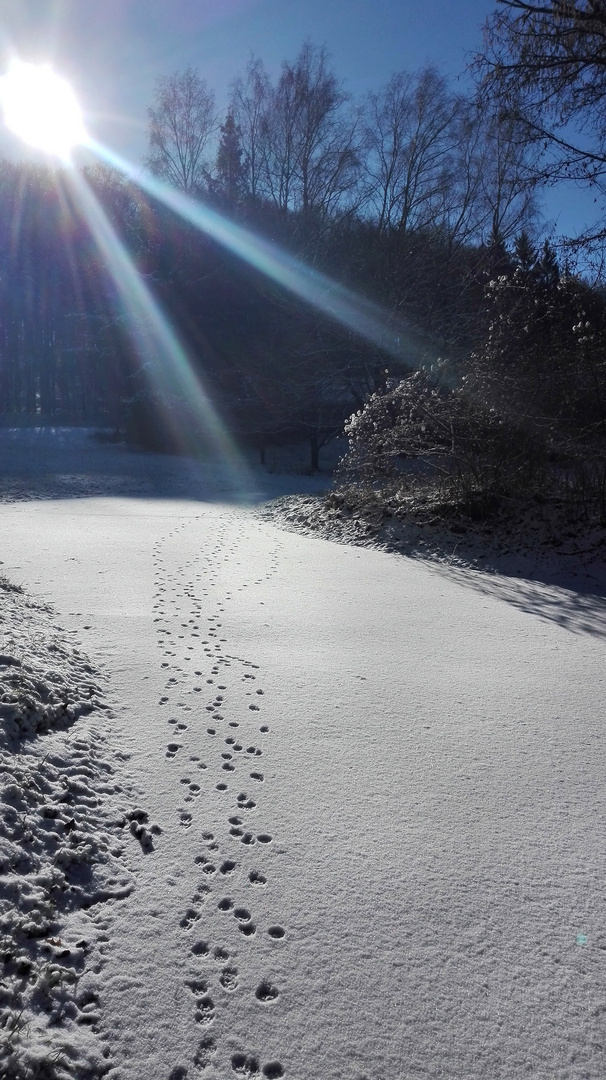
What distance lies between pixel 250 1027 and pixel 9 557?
24.6ft

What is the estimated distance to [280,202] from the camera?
26781 millimetres

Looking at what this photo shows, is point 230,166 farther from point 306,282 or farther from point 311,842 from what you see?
point 311,842

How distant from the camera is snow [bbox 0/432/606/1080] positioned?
199 centimetres

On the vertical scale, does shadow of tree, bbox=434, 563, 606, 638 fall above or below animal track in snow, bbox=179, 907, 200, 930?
above

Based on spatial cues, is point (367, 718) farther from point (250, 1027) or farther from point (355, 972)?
point (250, 1027)

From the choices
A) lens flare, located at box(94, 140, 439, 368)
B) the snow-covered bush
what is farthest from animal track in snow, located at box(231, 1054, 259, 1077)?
lens flare, located at box(94, 140, 439, 368)

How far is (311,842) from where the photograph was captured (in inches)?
114

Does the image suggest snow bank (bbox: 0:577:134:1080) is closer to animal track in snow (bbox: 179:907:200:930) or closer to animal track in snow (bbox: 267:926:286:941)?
animal track in snow (bbox: 179:907:200:930)

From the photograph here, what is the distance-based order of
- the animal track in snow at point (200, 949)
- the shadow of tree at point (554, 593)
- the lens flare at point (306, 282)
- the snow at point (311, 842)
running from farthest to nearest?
the lens flare at point (306, 282) < the shadow of tree at point (554, 593) < the animal track in snow at point (200, 949) < the snow at point (311, 842)

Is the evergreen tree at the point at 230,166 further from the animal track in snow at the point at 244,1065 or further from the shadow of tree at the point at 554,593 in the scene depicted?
the animal track in snow at the point at 244,1065

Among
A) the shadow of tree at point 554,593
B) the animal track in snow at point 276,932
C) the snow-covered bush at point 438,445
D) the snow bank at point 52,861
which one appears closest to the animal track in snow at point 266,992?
the animal track in snow at point 276,932

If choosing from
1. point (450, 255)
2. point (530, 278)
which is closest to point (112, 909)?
point (530, 278)

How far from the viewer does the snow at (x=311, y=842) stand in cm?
199

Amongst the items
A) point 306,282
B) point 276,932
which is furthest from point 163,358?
point 276,932
